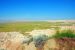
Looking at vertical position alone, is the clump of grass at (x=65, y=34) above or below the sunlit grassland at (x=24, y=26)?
below

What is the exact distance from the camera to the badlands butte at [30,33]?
330 centimetres

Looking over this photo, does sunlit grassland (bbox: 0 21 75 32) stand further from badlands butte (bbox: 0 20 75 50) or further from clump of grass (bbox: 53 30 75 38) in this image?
clump of grass (bbox: 53 30 75 38)

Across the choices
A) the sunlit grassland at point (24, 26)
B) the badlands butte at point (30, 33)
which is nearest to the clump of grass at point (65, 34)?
the badlands butte at point (30, 33)

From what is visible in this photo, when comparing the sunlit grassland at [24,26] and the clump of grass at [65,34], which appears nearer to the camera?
the clump of grass at [65,34]

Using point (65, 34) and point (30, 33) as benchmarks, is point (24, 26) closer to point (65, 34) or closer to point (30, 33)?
point (30, 33)

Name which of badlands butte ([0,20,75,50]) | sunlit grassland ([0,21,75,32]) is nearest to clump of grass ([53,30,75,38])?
badlands butte ([0,20,75,50])

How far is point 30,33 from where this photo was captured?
11.4 feet

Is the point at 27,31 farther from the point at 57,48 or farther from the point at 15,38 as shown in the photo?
the point at 57,48

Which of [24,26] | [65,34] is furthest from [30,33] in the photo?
[65,34]

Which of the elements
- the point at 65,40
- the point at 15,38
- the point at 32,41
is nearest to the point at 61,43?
the point at 65,40

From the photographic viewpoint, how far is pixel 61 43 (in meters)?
3.17

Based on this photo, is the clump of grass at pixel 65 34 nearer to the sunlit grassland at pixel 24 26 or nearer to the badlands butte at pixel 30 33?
the badlands butte at pixel 30 33

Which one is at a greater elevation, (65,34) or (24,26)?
(24,26)

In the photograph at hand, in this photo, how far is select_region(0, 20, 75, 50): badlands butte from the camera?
3.30m
